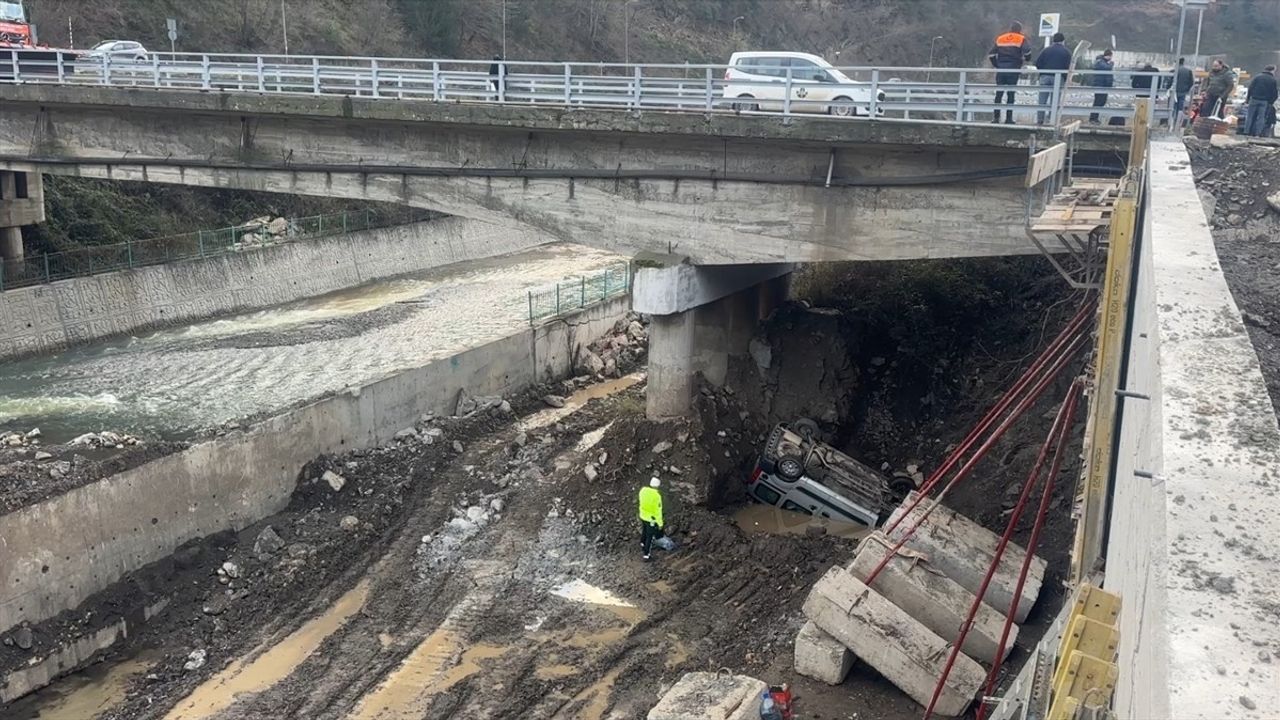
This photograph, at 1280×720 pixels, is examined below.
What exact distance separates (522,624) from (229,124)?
40.4 ft

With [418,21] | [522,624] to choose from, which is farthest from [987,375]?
[418,21]

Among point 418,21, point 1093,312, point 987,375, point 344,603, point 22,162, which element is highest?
point 418,21

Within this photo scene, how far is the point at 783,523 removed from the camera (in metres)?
17.6

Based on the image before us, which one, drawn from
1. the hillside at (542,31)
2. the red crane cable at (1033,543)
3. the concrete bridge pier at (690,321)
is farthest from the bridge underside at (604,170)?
the hillside at (542,31)

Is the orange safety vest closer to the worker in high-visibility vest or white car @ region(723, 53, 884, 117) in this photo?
white car @ region(723, 53, 884, 117)

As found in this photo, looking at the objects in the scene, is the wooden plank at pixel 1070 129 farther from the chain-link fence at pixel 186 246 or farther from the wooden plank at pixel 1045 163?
the chain-link fence at pixel 186 246

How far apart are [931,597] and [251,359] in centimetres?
1652

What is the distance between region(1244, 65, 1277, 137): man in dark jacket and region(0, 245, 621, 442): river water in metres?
16.1

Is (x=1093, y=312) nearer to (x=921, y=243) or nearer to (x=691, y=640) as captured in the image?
(x=921, y=243)

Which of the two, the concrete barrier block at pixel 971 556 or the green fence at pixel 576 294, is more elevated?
the green fence at pixel 576 294

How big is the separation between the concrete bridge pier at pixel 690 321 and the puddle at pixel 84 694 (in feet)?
31.4

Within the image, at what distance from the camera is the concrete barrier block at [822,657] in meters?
11.6

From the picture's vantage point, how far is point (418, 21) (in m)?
55.9

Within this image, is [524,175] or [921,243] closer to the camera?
[921,243]
